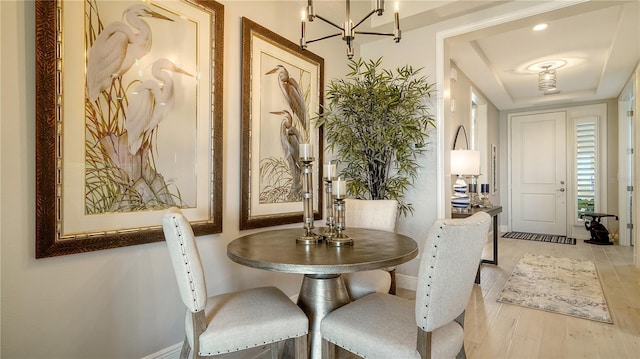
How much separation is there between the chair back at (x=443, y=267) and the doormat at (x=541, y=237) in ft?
19.0

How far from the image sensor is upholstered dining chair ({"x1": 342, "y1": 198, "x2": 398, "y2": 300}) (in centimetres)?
194

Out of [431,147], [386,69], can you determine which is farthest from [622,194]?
[386,69]

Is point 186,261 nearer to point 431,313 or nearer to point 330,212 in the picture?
point 330,212

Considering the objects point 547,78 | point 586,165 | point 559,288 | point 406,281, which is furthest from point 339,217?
point 586,165

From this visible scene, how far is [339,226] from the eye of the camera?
172cm

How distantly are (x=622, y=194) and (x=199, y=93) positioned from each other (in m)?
6.66

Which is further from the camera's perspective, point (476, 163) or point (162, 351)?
point (476, 163)

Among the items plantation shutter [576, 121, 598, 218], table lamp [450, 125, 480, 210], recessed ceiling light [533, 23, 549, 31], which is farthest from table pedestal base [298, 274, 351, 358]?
plantation shutter [576, 121, 598, 218]

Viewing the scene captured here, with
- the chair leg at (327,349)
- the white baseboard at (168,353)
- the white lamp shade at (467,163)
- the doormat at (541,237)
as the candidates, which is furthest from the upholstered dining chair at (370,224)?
the doormat at (541,237)

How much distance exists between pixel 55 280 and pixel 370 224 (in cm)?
189

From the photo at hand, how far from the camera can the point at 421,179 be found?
3.08m

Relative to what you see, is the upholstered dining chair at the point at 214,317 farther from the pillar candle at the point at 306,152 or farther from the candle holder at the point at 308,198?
the pillar candle at the point at 306,152

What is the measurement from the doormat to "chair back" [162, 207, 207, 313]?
6.33 meters

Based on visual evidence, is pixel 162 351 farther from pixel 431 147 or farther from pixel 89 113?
pixel 431 147
